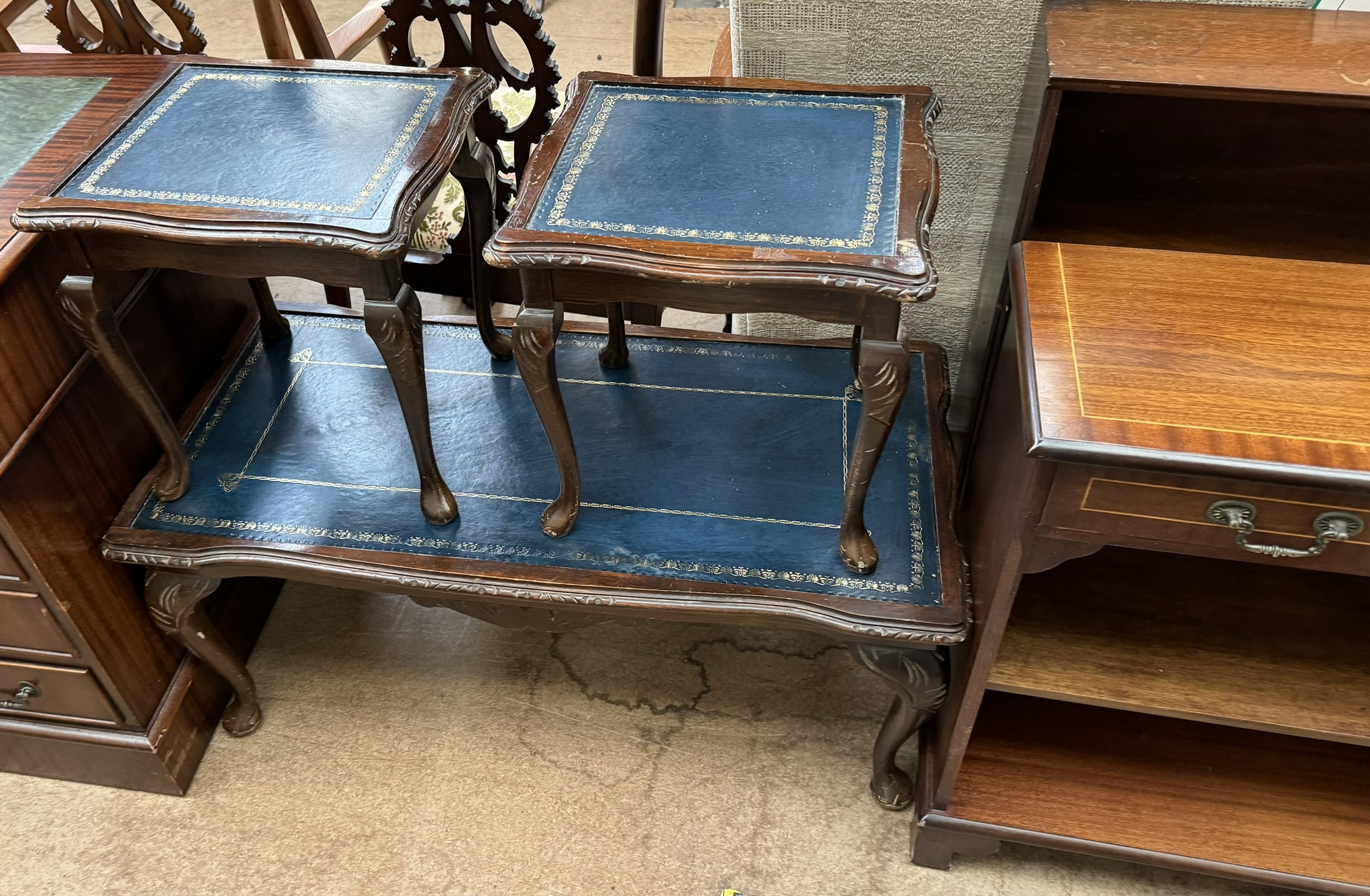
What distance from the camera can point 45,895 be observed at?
151cm

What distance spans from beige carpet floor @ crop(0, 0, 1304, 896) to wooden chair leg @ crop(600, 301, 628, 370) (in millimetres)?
510

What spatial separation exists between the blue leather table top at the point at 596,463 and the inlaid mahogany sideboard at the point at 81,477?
9 centimetres

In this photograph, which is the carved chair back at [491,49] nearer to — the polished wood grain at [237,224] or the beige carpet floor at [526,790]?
the polished wood grain at [237,224]

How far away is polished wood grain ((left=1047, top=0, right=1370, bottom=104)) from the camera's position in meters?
1.19

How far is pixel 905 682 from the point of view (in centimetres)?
138

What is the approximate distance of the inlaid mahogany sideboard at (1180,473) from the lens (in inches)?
40.3

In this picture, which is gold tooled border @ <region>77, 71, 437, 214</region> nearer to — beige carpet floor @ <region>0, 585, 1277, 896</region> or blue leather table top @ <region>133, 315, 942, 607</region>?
blue leather table top @ <region>133, 315, 942, 607</region>

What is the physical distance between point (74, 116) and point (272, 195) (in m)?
0.57

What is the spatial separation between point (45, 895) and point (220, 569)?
601mm

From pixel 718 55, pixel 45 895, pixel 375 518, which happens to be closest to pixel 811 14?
pixel 718 55

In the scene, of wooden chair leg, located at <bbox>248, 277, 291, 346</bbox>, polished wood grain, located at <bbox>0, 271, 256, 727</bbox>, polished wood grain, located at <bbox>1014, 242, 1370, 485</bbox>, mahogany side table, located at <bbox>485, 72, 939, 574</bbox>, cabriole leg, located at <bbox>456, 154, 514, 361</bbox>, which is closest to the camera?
→ polished wood grain, located at <bbox>1014, 242, 1370, 485</bbox>

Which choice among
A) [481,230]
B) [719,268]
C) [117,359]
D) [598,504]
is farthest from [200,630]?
[719,268]

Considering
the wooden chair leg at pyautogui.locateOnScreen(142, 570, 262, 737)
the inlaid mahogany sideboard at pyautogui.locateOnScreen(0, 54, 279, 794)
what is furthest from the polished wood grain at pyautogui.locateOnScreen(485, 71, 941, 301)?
the wooden chair leg at pyautogui.locateOnScreen(142, 570, 262, 737)

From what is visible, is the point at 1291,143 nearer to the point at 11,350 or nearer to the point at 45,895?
the point at 11,350
